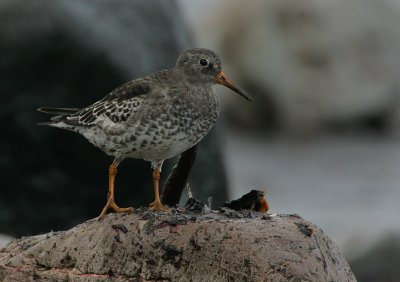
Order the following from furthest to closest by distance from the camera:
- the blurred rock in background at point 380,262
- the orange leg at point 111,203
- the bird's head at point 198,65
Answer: the blurred rock in background at point 380,262
the bird's head at point 198,65
the orange leg at point 111,203

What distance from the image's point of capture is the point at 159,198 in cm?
889

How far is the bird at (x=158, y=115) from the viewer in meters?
8.98

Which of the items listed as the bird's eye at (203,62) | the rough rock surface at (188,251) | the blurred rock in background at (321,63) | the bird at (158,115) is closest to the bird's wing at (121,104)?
the bird at (158,115)

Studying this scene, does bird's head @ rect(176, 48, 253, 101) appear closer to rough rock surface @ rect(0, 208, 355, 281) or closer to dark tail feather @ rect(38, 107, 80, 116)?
dark tail feather @ rect(38, 107, 80, 116)

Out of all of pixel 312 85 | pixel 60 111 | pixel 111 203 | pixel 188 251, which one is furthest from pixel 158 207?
pixel 312 85

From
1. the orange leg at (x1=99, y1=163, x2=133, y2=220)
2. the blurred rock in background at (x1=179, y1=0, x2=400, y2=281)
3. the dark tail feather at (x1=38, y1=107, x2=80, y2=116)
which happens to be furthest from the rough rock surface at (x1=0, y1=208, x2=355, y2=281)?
the blurred rock in background at (x1=179, y1=0, x2=400, y2=281)

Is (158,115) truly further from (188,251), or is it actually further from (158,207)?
(188,251)

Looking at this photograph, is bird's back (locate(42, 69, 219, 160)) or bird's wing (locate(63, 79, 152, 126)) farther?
bird's wing (locate(63, 79, 152, 126))

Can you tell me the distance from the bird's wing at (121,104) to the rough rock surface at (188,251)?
125 cm

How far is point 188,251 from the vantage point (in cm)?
766

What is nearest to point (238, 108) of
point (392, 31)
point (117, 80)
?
point (392, 31)

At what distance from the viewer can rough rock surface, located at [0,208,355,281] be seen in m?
7.52

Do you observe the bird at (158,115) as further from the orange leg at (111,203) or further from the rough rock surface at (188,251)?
the rough rock surface at (188,251)

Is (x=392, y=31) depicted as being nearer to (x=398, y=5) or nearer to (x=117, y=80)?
(x=398, y=5)
